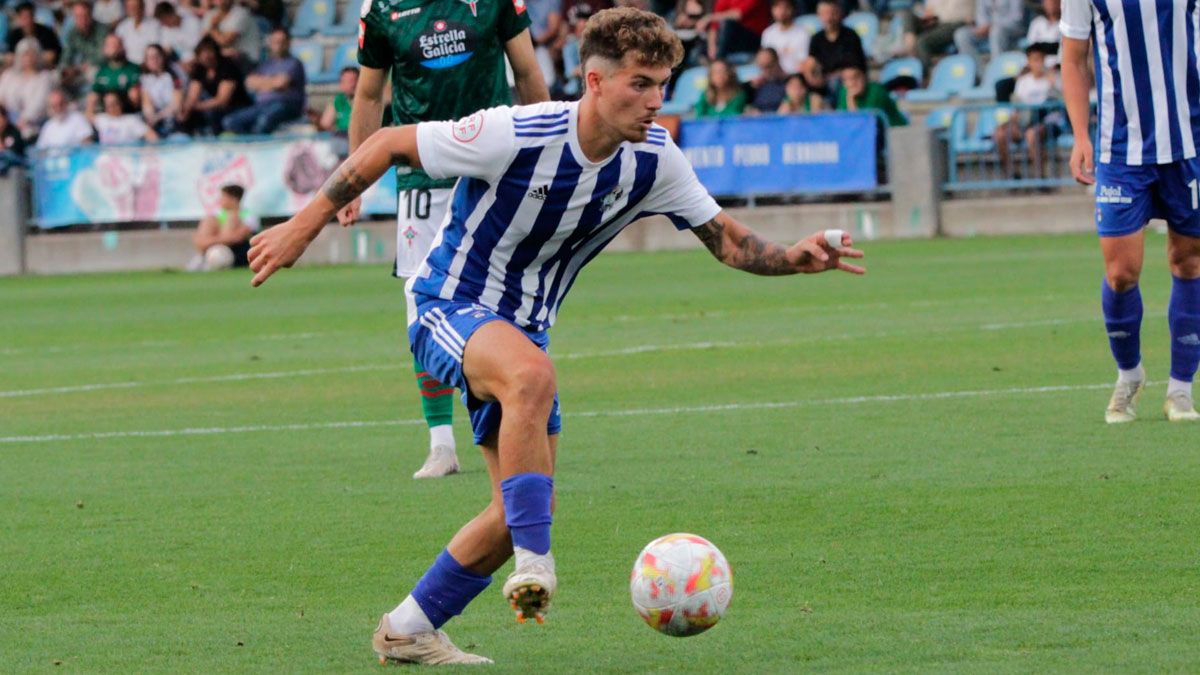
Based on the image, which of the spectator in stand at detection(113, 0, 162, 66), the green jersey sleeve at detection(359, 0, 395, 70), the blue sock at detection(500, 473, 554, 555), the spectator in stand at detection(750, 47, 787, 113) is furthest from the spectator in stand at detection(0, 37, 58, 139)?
the blue sock at detection(500, 473, 554, 555)

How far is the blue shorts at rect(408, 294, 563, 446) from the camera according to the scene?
541cm

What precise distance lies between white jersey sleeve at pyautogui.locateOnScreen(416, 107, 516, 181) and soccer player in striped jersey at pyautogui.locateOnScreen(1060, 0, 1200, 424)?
4025 millimetres

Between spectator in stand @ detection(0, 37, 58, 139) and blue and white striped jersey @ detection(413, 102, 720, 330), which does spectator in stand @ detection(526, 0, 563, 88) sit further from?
blue and white striped jersey @ detection(413, 102, 720, 330)

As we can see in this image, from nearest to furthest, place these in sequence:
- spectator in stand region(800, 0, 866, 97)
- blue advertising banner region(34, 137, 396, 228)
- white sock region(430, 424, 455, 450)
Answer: white sock region(430, 424, 455, 450), spectator in stand region(800, 0, 866, 97), blue advertising banner region(34, 137, 396, 228)

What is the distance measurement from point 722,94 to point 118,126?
27.4 ft

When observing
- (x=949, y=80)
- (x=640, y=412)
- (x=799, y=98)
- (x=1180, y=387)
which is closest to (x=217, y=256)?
(x=799, y=98)

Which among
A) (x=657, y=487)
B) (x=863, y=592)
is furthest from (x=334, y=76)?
(x=863, y=592)

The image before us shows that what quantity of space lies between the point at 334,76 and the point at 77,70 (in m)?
4.05

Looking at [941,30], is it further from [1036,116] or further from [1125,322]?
[1125,322]

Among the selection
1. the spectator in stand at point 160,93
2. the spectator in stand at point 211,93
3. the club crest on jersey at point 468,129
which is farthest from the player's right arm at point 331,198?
the spectator in stand at point 160,93

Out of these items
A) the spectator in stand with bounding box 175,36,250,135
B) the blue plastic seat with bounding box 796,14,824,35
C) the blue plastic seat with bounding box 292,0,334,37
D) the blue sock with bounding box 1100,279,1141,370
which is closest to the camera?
the blue sock with bounding box 1100,279,1141,370

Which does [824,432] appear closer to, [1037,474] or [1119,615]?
[1037,474]

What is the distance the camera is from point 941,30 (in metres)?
26.9

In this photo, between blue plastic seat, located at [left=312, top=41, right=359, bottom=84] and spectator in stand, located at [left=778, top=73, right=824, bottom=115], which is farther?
blue plastic seat, located at [left=312, top=41, right=359, bottom=84]
